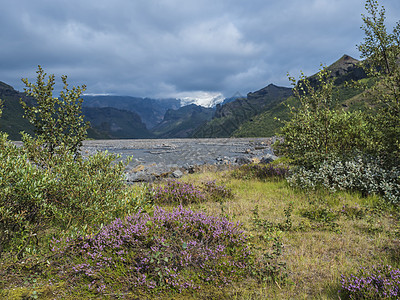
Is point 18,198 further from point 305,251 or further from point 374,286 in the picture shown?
point 374,286

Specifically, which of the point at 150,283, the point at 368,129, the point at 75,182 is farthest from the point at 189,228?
the point at 368,129

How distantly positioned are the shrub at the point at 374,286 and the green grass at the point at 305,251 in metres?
0.29

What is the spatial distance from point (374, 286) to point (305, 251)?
1.62 metres

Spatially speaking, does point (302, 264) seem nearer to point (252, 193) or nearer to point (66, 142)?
point (252, 193)

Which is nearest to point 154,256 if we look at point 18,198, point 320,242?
point 18,198

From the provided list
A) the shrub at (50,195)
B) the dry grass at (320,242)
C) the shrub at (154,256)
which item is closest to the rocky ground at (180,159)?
the shrub at (50,195)

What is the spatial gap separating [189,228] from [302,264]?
237cm

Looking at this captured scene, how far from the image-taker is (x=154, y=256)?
3.75m

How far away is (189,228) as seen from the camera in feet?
16.0

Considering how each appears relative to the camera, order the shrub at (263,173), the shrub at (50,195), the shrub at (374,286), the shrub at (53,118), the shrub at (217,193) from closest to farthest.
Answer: the shrub at (374,286)
the shrub at (50,195)
the shrub at (53,118)
the shrub at (217,193)
the shrub at (263,173)

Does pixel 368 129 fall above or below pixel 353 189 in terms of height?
above

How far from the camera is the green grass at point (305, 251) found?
3555 millimetres

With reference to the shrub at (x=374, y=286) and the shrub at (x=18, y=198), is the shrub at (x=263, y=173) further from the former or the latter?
the shrub at (x=18, y=198)

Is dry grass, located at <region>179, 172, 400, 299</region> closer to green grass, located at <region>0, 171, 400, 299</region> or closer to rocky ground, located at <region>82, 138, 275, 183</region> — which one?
green grass, located at <region>0, 171, 400, 299</region>
